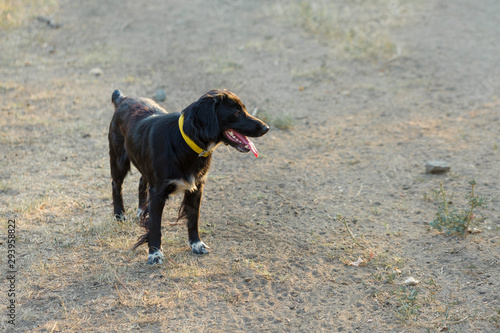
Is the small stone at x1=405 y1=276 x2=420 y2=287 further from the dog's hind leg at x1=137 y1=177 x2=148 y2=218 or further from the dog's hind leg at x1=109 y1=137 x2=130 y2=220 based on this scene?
the dog's hind leg at x1=109 y1=137 x2=130 y2=220

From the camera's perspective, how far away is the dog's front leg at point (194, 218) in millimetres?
4594

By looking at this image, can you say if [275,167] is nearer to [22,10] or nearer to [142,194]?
[142,194]

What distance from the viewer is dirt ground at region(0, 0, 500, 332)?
3920 mm

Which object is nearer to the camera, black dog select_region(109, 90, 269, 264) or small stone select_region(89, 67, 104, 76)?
black dog select_region(109, 90, 269, 264)

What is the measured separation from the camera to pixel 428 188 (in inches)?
236

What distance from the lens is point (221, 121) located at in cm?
421

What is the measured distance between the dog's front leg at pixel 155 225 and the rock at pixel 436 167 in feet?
11.5

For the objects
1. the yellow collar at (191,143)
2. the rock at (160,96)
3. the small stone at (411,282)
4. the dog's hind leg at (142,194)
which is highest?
the yellow collar at (191,143)

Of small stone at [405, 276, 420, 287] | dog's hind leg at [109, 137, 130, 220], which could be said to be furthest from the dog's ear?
small stone at [405, 276, 420, 287]

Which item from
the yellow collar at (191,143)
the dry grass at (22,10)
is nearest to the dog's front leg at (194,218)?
the yellow collar at (191,143)

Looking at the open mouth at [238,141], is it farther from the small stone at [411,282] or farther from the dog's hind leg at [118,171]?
the small stone at [411,282]

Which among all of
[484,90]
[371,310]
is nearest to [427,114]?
[484,90]

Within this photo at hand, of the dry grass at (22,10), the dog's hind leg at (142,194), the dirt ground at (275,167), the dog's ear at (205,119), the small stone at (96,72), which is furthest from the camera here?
the dry grass at (22,10)

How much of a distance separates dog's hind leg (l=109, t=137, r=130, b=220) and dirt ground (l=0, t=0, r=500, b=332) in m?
0.16
